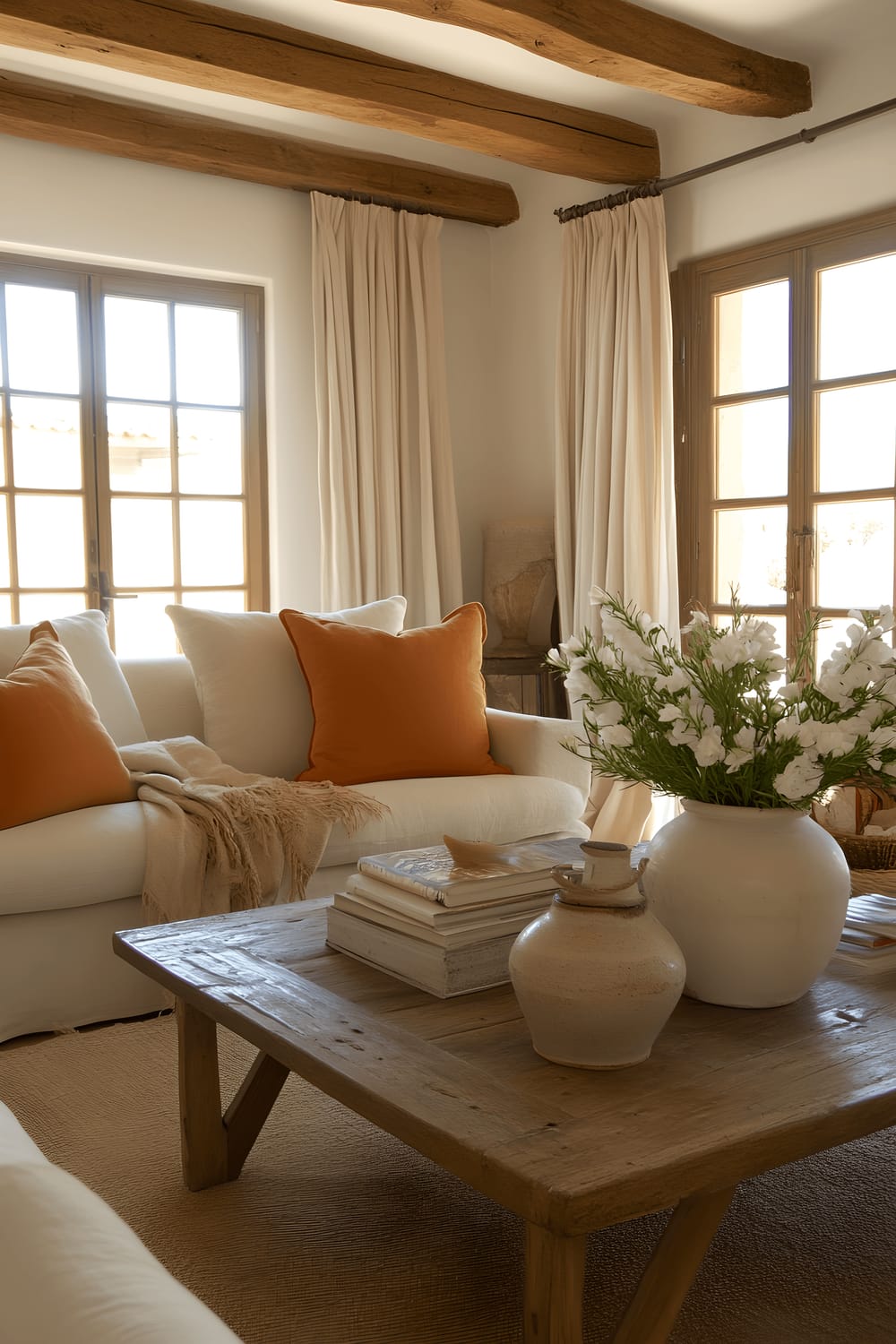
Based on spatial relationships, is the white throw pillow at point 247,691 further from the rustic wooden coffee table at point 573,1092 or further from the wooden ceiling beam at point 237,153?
the wooden ceiling beam at point 237,153

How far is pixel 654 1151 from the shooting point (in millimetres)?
1057

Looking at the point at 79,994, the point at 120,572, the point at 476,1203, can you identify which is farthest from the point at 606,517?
the point at 476,1203

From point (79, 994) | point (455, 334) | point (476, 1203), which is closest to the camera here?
point (476, 1203)

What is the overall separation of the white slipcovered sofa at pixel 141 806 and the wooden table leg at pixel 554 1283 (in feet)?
5.60

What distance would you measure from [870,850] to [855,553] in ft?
5.93

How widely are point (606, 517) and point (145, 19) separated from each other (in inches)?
89.2

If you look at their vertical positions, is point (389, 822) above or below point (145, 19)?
below

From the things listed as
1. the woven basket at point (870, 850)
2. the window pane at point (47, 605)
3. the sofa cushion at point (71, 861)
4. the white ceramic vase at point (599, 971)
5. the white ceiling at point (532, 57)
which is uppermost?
the white ceiling at point (532, 57)

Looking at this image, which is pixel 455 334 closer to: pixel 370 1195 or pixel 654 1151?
pixel 370 1195

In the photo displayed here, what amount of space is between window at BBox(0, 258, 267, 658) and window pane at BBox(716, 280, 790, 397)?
1.84 meters

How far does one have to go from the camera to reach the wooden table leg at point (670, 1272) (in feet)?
3.85

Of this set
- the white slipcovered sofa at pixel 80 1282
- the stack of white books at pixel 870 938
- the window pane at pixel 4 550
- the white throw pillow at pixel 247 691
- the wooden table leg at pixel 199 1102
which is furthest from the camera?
the window pane at pixel 4 550

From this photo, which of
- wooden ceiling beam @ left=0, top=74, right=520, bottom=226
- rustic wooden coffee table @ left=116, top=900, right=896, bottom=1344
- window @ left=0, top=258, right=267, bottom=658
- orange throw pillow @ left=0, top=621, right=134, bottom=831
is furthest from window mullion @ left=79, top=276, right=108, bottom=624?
rustic wooden coffee table @ left=116, top=900, right=896, bottom=1344

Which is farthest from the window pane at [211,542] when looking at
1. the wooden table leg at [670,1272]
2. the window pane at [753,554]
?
the wooden table leg at [670,1272]
